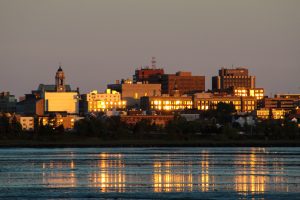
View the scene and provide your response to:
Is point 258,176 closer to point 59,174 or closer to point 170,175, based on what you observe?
point 170,175

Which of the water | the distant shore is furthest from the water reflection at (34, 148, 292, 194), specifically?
the distant shore

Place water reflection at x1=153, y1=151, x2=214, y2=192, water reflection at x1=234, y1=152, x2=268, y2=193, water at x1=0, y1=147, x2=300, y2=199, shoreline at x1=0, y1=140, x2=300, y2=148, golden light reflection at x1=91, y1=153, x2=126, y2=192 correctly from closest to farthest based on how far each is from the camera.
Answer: water at x1=0, y1=147, x2=300, y2=199 < water reflection at x1=234, y1=152, x2=268, y2=193 < water reflection at x1=153, y1=151, x2=214, y2=192 < golden light reflection at x1=91, y1=153, x2=126, y2=192 < shoreline at x1=0, y1=140, x2=300, y2=148

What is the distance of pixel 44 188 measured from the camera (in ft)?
227

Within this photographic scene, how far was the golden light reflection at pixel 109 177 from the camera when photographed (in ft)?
229

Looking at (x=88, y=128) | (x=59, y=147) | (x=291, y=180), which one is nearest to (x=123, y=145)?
(x=59, y=147)

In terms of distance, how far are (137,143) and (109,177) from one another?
101826 millimetres

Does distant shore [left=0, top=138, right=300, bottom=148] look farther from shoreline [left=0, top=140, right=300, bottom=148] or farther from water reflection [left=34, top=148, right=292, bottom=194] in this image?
water reflection [left=34, top=148, right=292, bottom=194]

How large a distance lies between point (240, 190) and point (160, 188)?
473cm

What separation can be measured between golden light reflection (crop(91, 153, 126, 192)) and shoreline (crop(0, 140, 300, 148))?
72.1 m

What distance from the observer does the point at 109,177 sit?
259ft

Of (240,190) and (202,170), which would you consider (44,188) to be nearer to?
(240,190)

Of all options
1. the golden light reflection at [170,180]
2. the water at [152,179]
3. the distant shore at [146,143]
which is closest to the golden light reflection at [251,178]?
the water at [152,179]

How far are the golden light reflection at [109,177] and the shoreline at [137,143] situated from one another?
72097 mm

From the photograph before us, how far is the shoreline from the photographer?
17375 centimetres
